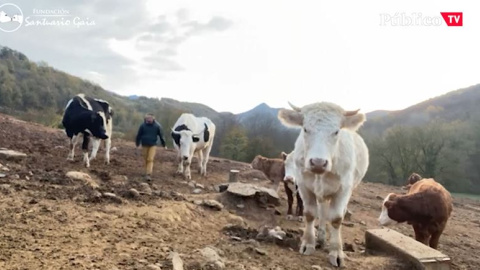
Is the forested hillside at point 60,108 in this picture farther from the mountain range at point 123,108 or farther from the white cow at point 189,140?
the white cow at point 189,140

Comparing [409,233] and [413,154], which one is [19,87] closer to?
[413,154]

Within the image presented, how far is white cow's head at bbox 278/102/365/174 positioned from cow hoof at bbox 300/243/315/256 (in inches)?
51.6

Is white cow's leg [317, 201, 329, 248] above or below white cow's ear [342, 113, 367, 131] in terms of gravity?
below

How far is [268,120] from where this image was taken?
5609 cm

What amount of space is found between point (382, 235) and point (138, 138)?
793 centimetres

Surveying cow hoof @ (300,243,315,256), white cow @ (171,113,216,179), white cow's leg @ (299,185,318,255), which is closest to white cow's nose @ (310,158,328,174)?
white cow's leg @ (299,185,318,255)

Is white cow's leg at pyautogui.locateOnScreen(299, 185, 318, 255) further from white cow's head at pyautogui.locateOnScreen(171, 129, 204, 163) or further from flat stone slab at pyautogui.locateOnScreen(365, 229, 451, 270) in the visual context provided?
white cow's head at pyautogui.locateOnScreen(171, 129, 204, 163)

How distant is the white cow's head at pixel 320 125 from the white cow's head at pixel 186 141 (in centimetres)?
753

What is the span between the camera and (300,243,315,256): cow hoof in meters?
5.22

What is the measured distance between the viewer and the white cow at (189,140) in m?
12.6

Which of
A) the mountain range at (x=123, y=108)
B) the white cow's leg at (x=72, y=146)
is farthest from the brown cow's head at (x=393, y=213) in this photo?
the mountain range at (x=123, y=108)

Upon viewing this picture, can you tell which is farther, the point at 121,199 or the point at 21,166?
the point at 21,166

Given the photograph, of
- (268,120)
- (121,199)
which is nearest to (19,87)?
(268,120)

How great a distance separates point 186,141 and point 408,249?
8763 mm
